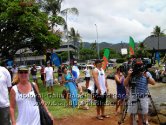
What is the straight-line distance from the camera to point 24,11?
22.8 meters

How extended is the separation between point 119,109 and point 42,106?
22.7 feet

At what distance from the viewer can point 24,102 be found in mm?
5137

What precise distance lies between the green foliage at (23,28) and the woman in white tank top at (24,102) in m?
17.3

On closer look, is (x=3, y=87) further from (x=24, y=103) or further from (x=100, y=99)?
(x=100, y=99)

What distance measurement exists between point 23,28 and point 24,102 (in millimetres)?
18337

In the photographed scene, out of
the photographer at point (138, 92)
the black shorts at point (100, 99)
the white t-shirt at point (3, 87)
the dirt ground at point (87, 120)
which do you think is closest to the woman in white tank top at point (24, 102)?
the white t-shirt at point (3, 87)

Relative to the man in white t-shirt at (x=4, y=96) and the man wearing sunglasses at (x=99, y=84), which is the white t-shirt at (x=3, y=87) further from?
the man wearing sunglasses at (x=99, y=84)

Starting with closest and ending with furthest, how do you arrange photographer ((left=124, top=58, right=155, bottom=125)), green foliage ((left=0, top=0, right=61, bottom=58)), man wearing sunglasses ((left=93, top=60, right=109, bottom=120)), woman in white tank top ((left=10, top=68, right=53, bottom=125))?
woman in white tank top ((left=10, top=68, right=53, bottom=125)) → photographer ((left=124, top=58, right=155, bottom=125)) → man wearing sunglasses ((left=93, top=60, right=109, bottom=120)) → green foliage ((left=0, top=0, right=61, bottom=58))

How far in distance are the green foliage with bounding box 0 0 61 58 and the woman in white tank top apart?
17325 mm

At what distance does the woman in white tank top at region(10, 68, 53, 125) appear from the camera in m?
5.09

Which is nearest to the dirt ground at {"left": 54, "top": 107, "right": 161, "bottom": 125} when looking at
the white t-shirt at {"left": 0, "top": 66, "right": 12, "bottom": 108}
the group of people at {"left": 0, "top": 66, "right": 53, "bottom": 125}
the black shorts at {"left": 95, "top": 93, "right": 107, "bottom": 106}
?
the black shorts at {"left": 95, "top": 93, "right": 107, "bottom": 106}

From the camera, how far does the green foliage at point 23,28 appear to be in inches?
885

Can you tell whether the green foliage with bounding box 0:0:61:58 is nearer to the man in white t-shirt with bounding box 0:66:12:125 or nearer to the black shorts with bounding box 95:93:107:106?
the black shorts with bounding box 95:93:107:106

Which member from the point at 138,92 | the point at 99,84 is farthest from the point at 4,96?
the point at 99,84
